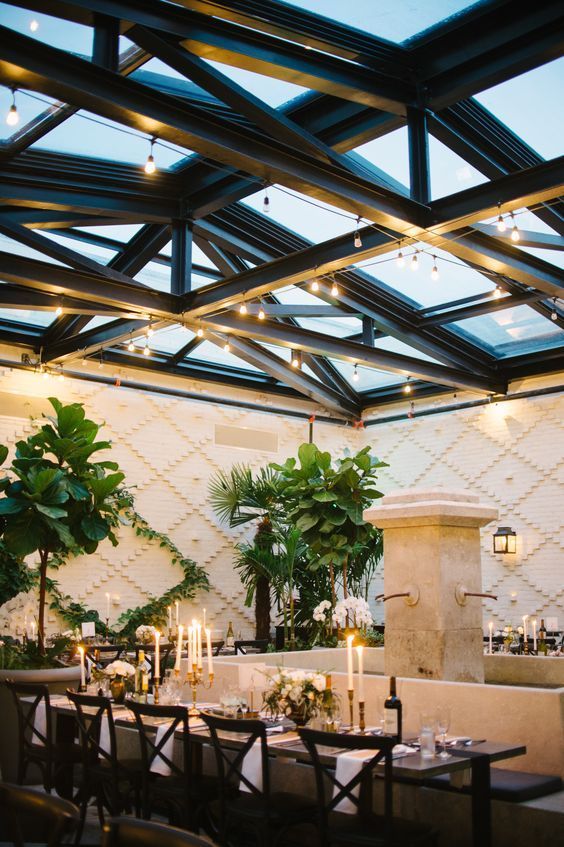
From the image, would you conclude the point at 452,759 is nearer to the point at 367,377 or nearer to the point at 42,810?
the point at 42,810

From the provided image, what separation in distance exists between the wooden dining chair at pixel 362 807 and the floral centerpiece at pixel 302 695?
2.46 ft

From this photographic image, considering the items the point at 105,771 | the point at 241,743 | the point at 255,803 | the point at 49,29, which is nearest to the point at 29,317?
the point at 49,29

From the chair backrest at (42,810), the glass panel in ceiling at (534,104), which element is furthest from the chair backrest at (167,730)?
the glass panel in ceiling at (534,104)

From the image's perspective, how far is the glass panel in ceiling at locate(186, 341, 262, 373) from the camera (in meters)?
13.7

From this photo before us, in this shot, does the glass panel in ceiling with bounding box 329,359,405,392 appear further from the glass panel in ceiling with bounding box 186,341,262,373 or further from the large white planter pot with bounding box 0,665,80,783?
the large white planter pot with bounding box 0,665,80,783

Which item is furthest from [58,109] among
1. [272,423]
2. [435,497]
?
[272,423]

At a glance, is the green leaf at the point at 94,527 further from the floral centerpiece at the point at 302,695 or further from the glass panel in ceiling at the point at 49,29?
the glass panel in ceiling at the point at 49,29

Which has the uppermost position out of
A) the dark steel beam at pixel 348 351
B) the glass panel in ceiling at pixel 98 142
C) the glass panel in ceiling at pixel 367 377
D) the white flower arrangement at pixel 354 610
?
the glass panel in ceiling at pixel 98 142

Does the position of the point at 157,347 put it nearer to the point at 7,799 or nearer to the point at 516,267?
the point at 516,267

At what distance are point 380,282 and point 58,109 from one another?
5.46 meters

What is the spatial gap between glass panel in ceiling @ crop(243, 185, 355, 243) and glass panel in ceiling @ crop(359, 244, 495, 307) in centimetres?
81

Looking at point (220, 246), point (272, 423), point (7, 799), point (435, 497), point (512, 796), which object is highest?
point (220, 246)

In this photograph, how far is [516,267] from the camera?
346 inches

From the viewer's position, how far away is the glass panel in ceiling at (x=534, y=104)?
6988 mm
